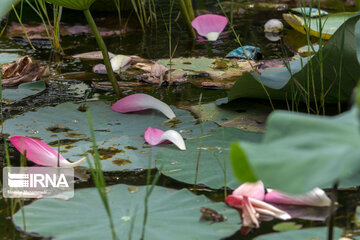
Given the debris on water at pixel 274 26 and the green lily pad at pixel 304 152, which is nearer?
the green lily pad at pixel 304 152

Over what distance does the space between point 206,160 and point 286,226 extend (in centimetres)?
38

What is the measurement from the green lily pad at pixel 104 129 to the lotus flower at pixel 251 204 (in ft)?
1.05

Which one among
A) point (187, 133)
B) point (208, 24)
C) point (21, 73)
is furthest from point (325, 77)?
point (208, 24)

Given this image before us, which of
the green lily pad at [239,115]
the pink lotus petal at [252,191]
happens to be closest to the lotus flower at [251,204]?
the pink lotus petal at [252,191]

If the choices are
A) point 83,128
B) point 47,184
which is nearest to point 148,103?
point 83,128

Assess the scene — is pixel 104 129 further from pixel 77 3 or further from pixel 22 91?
pixel 22 91

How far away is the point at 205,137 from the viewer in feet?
5.11

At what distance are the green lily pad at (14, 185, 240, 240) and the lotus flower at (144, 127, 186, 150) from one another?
29 cm

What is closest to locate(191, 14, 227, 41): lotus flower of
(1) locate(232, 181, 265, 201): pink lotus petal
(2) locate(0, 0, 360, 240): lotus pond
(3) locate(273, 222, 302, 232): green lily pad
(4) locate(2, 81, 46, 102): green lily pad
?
(2) locate(0, 0, 360, 240): lotus pond

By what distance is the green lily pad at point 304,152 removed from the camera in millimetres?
542

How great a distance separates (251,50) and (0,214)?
1612 millimetres

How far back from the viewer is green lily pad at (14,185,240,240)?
39.4 inches

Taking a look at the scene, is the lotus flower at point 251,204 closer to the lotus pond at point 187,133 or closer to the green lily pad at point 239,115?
the lotus pond at point 187,133

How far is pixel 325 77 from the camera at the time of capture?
160 centimetres
